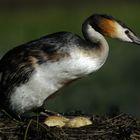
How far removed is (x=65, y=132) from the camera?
30.6 ft

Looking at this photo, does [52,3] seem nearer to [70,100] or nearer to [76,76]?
[70,100]

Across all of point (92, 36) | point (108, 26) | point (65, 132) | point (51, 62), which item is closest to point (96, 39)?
point (92, 36)

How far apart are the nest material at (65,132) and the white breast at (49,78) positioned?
64 centimetres

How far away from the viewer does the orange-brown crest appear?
10273mm

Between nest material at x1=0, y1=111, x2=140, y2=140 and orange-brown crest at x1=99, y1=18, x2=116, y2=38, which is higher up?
orange-brown crest at x1=99, y1=18, x2=116, y2=38

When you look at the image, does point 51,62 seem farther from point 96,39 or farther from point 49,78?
point 96,39

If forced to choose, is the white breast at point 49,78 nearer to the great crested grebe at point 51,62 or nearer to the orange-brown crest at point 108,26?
the great crested grebe at point 51,62

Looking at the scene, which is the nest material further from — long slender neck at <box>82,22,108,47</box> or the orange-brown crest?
the orange-brown crest

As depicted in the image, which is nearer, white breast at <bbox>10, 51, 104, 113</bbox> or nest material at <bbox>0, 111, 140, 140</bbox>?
nest material at <bbox>0, 111, 140, 140</bbox>

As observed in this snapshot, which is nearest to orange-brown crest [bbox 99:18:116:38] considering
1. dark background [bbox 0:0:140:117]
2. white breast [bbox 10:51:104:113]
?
white breast [bbox 10:51:104:113]

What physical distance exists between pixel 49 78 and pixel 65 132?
92cm

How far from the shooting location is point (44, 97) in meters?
10.4

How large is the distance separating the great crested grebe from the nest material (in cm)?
65

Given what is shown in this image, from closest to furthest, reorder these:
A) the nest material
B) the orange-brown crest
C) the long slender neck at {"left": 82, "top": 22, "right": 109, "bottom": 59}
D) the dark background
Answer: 1. the nest material
2. the long slender neck at {"left": 82, "top": 22, "right": 109, "bottom": 59}
3. the orange-brown crest
4. the dark background
